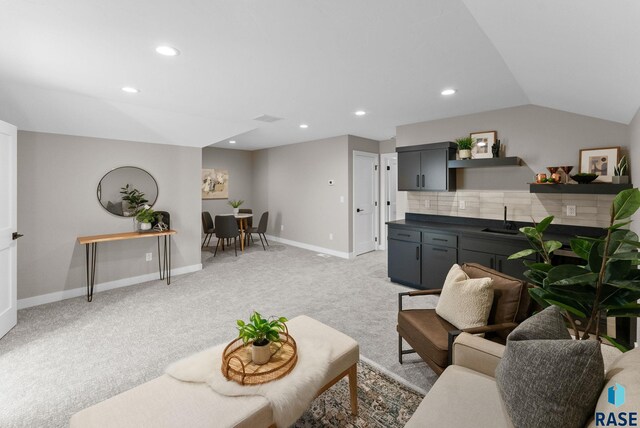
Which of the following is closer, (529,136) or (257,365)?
(257,365)

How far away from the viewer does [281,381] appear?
1.52 meters

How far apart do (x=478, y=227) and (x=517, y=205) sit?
0.51 metres

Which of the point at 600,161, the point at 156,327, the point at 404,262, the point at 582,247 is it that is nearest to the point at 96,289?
the point at 156,327

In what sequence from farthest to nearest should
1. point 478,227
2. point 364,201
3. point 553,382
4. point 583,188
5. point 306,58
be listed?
point 364,201 < point 478,227 < point 583,188 < point 306,58 < point 553,382

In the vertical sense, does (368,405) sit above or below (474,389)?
below

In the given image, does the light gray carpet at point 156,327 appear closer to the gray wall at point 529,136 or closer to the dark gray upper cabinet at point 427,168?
the dark gray upper cabinet at point 427,168

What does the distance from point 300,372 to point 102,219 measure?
401 centimetres

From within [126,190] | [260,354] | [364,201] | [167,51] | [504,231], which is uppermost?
[167,51]

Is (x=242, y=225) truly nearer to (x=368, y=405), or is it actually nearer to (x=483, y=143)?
(x=483, y=143)

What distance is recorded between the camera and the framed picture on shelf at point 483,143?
3967mm

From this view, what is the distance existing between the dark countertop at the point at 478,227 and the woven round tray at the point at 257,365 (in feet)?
8.60

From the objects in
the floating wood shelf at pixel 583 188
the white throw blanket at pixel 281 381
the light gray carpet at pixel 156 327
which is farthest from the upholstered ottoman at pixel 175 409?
the floating wood shelf at pixel 583 188

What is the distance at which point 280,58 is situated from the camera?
2.37m

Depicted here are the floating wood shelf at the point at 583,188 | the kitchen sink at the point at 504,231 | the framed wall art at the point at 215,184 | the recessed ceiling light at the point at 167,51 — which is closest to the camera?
the recessed ceiling light at the point at 167,51
